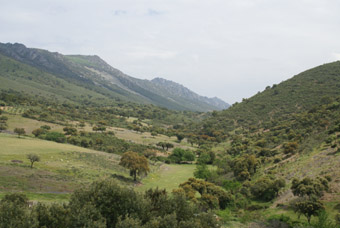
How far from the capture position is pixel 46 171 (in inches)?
2217

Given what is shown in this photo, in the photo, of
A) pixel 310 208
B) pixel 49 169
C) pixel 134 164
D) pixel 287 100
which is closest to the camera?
pixel 310 208

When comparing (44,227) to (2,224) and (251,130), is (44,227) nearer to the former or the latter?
(2,224)

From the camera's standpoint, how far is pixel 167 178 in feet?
237

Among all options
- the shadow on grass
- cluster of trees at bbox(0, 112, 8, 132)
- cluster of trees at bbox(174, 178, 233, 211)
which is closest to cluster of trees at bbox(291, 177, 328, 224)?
cluster of trees at bbox(174, 178, 233, 211)

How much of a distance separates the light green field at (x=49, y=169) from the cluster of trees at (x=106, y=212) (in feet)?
57.6

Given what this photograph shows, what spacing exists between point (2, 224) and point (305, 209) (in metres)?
34.0

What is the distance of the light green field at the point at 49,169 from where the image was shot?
149 feet

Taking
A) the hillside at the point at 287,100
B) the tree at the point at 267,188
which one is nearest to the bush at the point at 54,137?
the tree at the point at 267,188

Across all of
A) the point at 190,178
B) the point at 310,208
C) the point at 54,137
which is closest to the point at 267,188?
the point at 310,208

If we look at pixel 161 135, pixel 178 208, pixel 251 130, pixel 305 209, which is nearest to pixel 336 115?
pixel 251 130

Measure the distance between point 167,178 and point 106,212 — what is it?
45927 mm

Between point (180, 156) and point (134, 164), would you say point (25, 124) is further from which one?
point (134, 164)

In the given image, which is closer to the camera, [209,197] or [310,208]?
[310,208]

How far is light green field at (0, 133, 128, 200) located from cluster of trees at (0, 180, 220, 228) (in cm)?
1756
